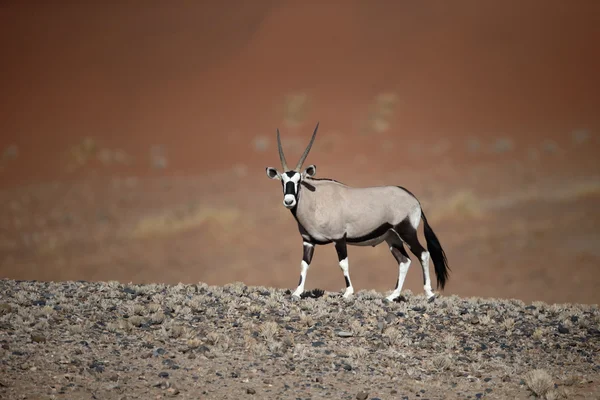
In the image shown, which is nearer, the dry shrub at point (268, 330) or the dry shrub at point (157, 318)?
the dry shrub at point (268, 330)

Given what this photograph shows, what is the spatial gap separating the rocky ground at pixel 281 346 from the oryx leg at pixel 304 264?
30 centimetres

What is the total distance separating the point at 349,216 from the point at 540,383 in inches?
223

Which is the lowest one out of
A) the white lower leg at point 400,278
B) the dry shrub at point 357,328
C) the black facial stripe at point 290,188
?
the dry shrub at point 357,328

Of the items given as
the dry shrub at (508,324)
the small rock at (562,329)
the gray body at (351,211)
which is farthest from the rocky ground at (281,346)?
the gray body at (351,211)

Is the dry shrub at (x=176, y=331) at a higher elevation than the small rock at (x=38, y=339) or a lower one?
higher

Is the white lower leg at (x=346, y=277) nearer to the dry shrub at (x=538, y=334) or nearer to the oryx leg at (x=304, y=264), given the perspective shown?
the oryx leg at (x=304, y=264)

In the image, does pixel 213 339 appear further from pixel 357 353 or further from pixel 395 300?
pixel 395 300

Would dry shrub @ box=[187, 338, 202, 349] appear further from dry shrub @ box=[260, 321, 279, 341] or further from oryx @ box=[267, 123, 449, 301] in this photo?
oryx @ box=[267, 123, 449, 301]

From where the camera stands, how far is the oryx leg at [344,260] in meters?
16.5

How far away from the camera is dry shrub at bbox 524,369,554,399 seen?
42.1ft

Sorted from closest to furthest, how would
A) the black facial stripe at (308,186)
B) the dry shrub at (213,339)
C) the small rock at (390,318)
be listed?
the dry shrub at (213,339) < the small rock at (390,318) < the black facial stripe at (308,186)

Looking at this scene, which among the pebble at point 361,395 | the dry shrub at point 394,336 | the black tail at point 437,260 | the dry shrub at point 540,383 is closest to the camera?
the pebble at point 361,395

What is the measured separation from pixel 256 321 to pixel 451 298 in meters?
5.66

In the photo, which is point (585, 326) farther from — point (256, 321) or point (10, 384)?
point (10, 384)
